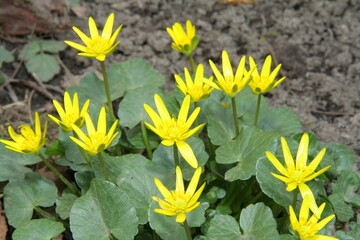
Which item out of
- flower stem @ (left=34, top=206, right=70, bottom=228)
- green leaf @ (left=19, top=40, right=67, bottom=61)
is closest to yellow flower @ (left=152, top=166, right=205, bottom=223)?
flower stem @ (left=34, top=206, right=70, bottom=228)

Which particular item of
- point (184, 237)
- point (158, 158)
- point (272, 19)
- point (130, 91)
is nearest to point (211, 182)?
point (158, 158)

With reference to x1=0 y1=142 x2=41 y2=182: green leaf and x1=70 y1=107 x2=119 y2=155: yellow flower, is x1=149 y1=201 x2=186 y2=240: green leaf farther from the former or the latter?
x1=0 y1=142 x2=41 y2=182: green leaf

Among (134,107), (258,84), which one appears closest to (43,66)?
(134,107)

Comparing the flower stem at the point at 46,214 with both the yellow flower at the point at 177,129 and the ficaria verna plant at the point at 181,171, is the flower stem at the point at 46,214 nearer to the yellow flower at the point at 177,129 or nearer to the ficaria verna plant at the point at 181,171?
the ficaria verna plant at the point at 181,171

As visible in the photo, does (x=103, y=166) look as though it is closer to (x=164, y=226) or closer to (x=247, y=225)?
(x=164, y=226)

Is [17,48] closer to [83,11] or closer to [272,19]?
[83,11]

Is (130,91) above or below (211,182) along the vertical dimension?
→ above

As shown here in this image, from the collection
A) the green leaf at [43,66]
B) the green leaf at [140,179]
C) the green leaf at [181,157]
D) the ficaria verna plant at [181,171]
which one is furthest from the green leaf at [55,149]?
the green leaf at [43,66]
